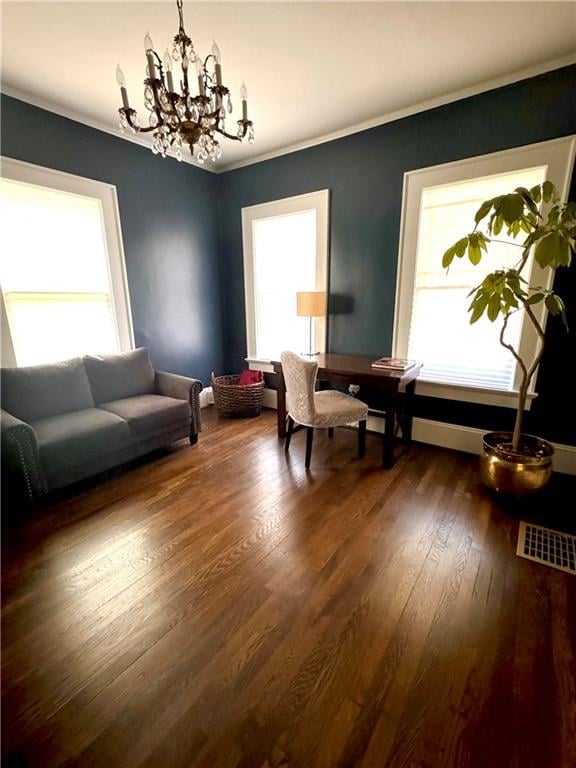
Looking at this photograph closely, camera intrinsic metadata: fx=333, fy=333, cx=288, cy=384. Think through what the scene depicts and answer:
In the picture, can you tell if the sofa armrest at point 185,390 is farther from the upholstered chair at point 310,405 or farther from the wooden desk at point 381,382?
the upholstered chair at point 310,405

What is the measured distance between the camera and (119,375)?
307cm

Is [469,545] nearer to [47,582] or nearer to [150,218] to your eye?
[47,582]

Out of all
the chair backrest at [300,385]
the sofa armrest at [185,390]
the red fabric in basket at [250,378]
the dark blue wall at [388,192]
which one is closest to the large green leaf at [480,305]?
the dark blue wall at [388,192]

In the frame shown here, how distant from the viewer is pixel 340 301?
3.38 metres

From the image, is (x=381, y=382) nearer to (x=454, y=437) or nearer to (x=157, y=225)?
(x=454, y=437)

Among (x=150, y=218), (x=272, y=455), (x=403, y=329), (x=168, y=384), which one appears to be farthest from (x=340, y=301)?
(x=150, y=218)

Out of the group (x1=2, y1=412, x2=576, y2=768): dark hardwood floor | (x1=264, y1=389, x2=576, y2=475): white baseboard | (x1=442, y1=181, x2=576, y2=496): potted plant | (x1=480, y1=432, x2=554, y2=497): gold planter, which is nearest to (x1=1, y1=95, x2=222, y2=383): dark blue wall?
(x1=2, y1=412, x2=576, y2=768): dark hardwood floor

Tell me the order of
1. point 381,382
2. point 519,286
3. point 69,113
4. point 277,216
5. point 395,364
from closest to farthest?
1. point 519,286
2. point 381,382
3. point 69,113
4. point 395,364
5. point 277,216

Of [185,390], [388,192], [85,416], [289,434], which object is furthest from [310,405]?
[388,192]

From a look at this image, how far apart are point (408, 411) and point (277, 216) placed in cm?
249

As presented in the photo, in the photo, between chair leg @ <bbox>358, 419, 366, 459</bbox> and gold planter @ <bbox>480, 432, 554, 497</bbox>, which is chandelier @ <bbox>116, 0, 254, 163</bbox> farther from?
gold planter @ <bbox>480, 432, 554, 497</bbox>

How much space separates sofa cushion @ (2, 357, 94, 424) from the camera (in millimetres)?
2441

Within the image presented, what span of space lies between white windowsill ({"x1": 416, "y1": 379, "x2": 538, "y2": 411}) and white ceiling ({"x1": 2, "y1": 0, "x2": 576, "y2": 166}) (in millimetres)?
2241

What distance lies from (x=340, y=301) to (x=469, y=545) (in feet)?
7.76
